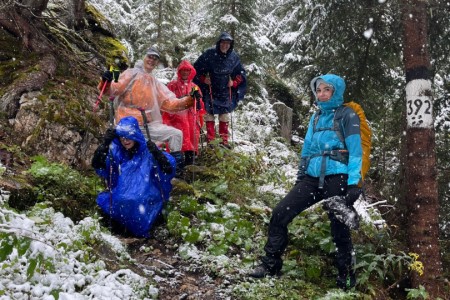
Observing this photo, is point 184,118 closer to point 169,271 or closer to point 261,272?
point 169,271

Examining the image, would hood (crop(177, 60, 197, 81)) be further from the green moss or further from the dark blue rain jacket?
the green moss

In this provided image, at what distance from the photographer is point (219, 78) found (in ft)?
28.8

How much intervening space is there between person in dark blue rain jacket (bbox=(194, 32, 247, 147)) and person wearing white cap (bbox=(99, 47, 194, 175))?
5.85 feet

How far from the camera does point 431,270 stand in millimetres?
5242

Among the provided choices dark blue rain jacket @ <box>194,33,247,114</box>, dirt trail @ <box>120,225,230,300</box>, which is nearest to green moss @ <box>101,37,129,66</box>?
dark blue rain jacket @ <box>194,33,247,114</box>

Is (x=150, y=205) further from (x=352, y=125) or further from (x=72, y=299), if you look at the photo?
(x=352, y=125)

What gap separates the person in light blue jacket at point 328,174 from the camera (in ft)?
15.5

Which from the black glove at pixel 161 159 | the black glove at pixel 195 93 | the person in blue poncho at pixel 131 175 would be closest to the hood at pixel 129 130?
the person in blue poncho at pixel 131 175

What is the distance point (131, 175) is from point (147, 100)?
184cm

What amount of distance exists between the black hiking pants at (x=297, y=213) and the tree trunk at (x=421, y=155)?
121 cm

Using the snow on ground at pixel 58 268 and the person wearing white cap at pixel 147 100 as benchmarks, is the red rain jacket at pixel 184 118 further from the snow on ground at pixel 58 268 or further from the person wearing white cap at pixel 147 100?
the snow on ground at pixel 58 268

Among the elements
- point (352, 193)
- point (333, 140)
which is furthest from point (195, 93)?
point (352, 193)

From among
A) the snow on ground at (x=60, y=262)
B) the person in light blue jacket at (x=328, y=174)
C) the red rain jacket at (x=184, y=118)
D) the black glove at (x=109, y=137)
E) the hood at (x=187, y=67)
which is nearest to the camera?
the snow on ground at (x=60, y=262)

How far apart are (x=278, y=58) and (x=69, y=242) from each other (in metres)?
13.9
